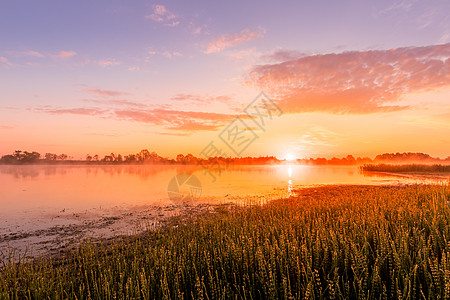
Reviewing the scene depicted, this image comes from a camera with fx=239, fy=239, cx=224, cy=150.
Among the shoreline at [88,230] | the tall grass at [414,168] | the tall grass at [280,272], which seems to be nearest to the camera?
the tall grass at [280,272]

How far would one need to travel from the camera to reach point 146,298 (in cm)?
457

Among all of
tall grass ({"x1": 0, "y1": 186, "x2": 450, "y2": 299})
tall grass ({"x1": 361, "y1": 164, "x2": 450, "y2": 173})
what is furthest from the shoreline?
tall grass ({"x1": 361, "y1": 164, "x2": 450, "y2": 173})

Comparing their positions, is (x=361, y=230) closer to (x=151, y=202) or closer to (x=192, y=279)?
(x=192, y=279)

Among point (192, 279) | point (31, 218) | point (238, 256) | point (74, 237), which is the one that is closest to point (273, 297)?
point (238, 256)

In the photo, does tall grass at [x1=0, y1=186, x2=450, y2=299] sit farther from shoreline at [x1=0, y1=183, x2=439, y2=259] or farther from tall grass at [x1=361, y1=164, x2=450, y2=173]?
tall grass at [x1=361, y1=164, x2=450, y2=173]

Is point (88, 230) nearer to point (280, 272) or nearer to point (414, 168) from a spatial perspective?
point (280, 272)

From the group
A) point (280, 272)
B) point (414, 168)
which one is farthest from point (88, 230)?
point (414, 168)

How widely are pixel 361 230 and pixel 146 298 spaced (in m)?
5.56

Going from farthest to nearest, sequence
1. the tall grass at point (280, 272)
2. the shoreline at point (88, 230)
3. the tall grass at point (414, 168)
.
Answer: the tall grass at point (414, 168)
the shoreline at point (88, 230)
the tall grass at point (280, 272)

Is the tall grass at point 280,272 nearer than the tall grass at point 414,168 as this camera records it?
Yes

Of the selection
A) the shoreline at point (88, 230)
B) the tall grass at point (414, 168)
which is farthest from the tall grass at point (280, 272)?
the tall grass at point (414, 168)

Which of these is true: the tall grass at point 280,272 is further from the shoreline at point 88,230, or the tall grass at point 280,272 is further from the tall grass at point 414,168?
the tall grass at point 414,168

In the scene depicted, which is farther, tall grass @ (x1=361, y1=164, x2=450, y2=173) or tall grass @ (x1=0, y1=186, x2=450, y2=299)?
tall grass @ (x1=361, y1=164, x2=450, y2=173)

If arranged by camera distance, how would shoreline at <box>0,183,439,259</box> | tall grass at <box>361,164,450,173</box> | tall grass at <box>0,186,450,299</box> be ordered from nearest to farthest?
tall grass at <box>0,186,450,299</box> < shoreline at <box>0,183,439,259</box> < tall grass at <box>361,164,450,173</box>
